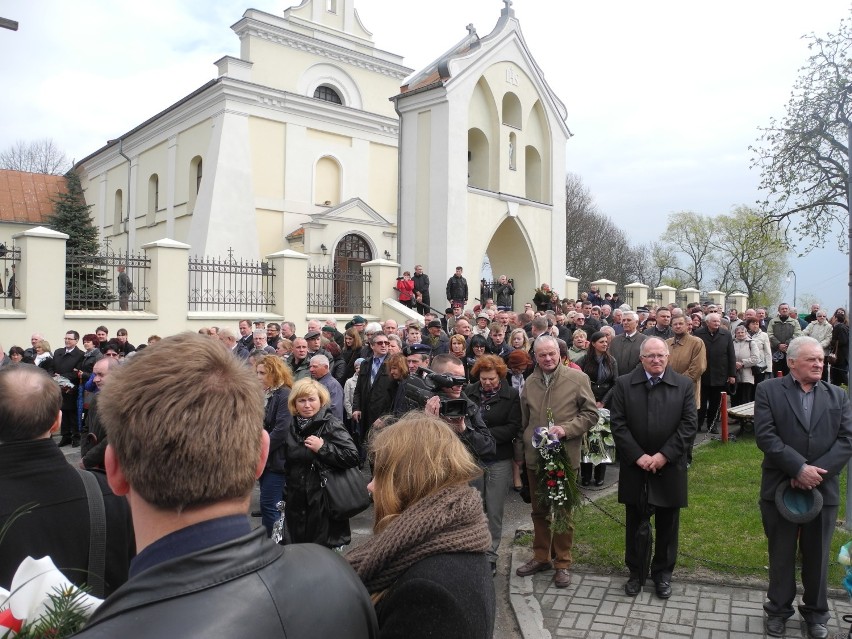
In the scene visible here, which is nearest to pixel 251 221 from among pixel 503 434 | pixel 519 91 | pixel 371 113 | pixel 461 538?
pixel 371 113

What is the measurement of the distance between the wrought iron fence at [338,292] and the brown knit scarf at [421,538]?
1587 centimetres

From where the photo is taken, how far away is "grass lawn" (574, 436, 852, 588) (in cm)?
558

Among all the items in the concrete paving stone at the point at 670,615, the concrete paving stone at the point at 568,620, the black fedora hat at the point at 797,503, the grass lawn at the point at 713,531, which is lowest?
the concrete paving stone at the point at 568,620

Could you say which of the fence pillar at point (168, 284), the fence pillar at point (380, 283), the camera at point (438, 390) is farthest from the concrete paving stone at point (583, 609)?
the fence pillar at point (380, 283)

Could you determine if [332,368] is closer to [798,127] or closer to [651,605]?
[651,605]

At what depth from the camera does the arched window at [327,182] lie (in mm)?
28172

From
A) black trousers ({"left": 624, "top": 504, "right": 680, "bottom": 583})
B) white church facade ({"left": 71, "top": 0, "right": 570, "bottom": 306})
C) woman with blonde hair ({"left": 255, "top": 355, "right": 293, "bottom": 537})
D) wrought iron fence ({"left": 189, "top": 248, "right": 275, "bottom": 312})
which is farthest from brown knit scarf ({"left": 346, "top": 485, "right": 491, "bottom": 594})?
white church facade ({"left": 71, "top": 0, "right": 570, "bottom": 306})

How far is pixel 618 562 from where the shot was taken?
18.9 feet

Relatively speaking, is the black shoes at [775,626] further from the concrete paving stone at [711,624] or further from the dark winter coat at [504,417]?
the dark winter coat at [504,417]

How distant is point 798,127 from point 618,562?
23.7 meters

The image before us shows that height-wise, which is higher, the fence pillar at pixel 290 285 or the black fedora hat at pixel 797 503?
the fence pillar at pixel 290 285

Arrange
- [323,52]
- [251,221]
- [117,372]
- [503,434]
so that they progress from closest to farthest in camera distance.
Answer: [117,372]
[503,434]
[251,221]
[323,52]

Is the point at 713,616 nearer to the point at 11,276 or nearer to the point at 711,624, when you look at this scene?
the point at 711,624

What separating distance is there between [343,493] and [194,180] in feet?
85.2
